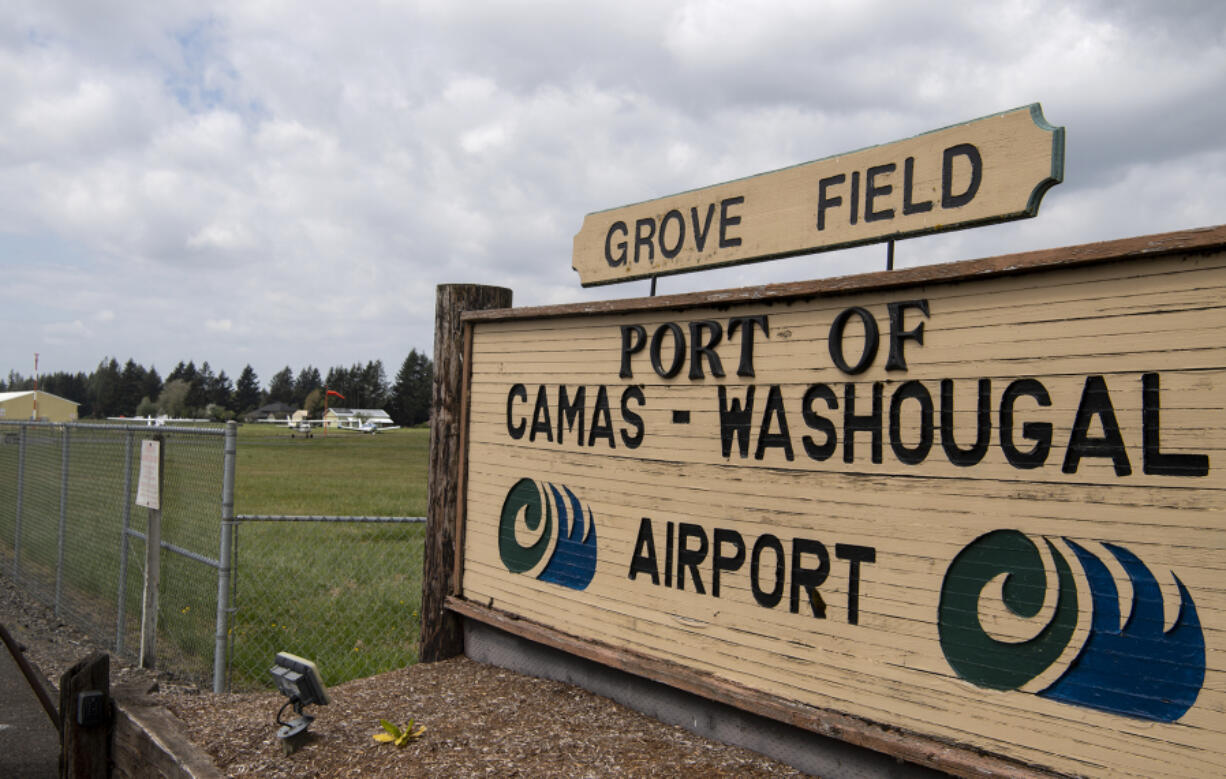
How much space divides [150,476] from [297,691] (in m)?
3.45

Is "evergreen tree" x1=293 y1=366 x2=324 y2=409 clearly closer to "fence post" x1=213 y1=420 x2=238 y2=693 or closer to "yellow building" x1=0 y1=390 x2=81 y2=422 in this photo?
"yellow building" x1=0 y1=390 x2=81 y2=422

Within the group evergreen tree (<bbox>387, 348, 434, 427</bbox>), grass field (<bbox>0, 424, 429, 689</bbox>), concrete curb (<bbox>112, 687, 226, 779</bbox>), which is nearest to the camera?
concrete curb (<bbox>112, 687, 226, 779</bbox>)

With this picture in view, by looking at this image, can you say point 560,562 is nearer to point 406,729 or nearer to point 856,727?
point 406,729

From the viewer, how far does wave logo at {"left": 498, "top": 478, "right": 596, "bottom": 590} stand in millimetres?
4828

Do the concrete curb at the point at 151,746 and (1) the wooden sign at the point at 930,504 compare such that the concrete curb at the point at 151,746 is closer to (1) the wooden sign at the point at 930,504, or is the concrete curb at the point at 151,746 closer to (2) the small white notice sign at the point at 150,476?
(1) the wooden sign at the point at 930,504

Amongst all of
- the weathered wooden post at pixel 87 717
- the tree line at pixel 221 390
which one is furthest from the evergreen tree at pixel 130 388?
the weathered wooden post at pixel 87 717

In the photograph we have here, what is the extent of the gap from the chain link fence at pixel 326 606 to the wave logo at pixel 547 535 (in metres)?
0.89

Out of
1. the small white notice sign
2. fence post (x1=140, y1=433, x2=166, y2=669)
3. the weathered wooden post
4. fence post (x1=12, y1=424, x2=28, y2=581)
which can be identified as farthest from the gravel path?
fence post (x1=12, y1=424, x2=28, y2=581)

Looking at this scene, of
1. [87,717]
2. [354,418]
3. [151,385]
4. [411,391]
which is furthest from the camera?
[151,385]

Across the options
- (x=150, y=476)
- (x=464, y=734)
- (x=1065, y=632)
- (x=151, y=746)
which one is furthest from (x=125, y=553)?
(x=1065, y=632)

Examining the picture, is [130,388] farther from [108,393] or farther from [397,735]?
[397,735]

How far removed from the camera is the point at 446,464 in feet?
19.2

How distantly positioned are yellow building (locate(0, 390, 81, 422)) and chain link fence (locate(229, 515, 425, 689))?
51.1 meters

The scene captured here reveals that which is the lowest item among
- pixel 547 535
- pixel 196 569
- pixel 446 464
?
pixel 196 569
